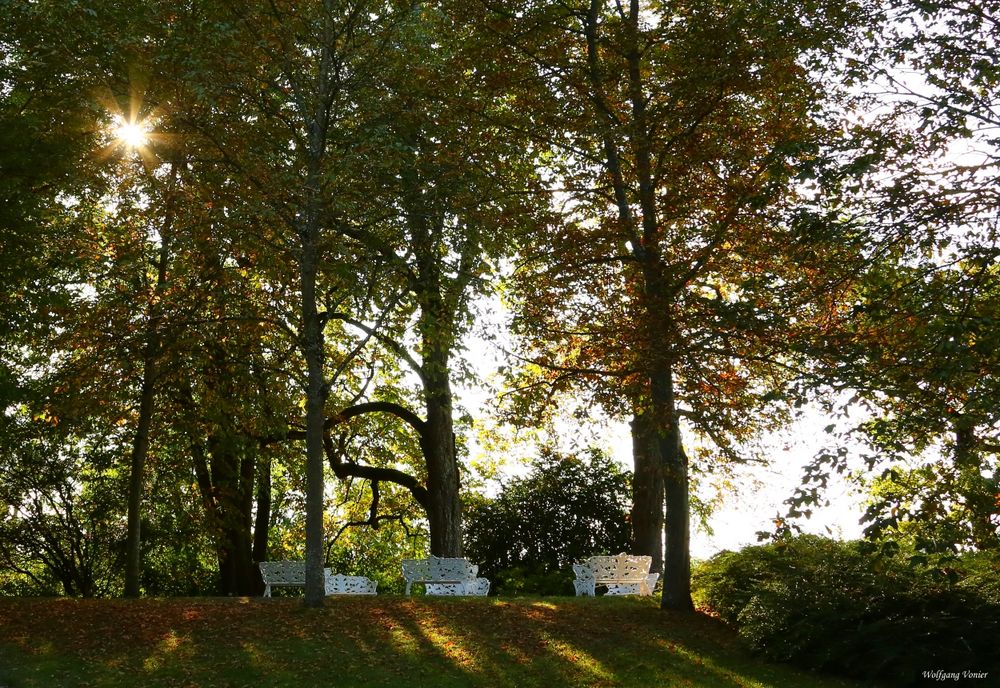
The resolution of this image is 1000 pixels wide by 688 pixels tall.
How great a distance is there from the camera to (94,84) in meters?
17.5

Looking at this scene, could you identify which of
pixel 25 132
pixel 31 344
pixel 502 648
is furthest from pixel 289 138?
pixel 502 648

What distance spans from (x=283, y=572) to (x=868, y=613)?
32.6 ft

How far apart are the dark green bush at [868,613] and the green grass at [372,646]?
404 mm

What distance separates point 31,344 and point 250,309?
18.4ft

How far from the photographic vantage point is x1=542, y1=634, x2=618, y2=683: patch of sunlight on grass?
38.3 ft

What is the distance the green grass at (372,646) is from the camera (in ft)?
37.6

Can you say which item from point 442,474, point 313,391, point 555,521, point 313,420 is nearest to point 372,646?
point 313,420

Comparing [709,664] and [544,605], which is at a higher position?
[544,605]

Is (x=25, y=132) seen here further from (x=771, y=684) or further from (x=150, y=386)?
(x=771, y=684)

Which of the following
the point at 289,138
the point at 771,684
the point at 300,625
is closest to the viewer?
the point at 771,684

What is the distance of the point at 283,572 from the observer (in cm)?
1758

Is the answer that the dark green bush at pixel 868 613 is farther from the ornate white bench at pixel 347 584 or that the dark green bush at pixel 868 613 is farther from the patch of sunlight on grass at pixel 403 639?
the ornate white bench at pixel 347 584

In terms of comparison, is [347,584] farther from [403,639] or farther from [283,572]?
[403,639]

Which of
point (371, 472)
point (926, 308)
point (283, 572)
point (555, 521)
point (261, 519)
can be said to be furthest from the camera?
point (261, 519)
